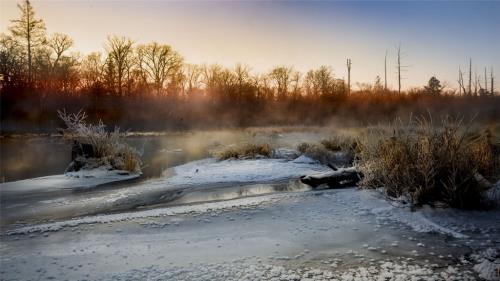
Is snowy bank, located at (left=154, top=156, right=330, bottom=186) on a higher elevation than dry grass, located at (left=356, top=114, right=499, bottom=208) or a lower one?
lower

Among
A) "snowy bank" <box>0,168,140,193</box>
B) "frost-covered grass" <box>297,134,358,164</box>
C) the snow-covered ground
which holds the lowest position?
the snow-covered ground

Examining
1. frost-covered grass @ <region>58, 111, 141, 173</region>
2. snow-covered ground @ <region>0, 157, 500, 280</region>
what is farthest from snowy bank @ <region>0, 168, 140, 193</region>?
snow-covered ground @ <region>0, 157, 500, 280</region>

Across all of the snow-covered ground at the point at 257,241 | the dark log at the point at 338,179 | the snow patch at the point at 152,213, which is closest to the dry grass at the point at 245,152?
the dark log at the point at 338,179

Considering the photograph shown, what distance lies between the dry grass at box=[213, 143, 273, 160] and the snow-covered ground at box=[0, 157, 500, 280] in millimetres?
6605

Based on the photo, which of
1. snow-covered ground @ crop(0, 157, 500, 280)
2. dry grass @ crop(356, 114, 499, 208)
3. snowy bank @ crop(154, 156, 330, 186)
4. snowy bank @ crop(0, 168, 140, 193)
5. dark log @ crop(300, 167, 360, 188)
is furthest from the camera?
snowy bank @ crop(154, 156, 330, 186)

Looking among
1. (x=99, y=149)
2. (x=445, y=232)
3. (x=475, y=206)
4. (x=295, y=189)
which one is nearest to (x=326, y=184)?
(x=295, y=189)

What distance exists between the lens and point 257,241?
5.02 m

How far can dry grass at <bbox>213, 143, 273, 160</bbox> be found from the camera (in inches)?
580

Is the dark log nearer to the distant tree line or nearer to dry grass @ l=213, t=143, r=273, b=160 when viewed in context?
dry grass @ l=213, t=143, r=273, b=160

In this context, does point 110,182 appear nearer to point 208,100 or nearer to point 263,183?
point 263,183

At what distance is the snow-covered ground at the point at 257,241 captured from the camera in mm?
4008

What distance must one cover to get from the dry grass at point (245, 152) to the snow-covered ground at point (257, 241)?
660 centimetres

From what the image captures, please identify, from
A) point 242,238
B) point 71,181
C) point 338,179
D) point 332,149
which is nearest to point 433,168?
point 338,179

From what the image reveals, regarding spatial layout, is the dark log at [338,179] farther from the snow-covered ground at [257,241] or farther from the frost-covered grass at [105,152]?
the frost-covered grass at [105,152]
